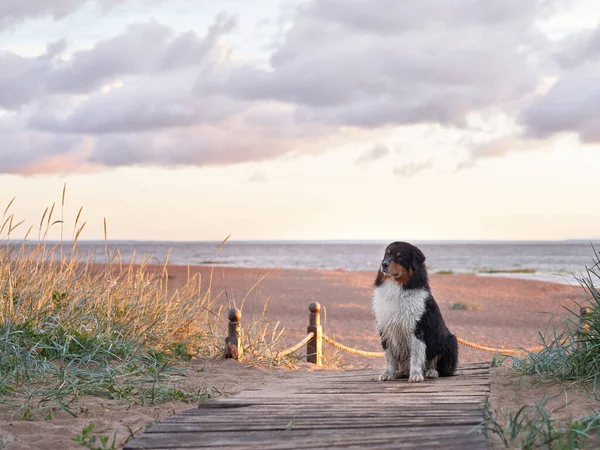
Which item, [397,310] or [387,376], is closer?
[397,310]

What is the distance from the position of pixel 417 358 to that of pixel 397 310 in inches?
17.7

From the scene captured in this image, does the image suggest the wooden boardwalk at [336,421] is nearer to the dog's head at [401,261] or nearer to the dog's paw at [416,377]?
the dog's paw at [416,377]

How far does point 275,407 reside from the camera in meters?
4.32

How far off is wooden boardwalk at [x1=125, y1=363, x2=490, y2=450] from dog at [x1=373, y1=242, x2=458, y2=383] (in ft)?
1.74

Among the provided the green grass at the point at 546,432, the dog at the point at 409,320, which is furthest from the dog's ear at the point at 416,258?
the green grass at the point at 546,432

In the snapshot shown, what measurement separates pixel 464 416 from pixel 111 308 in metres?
4.59

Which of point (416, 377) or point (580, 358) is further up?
point (580, 358)

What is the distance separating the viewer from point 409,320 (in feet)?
17.9

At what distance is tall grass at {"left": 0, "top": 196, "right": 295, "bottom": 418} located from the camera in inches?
214

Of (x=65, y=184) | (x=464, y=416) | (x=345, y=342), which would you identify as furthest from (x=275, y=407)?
(x=345, y=342)

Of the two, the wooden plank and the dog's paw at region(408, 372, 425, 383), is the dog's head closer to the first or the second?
the dog's paw at region(408, 372, 425, 383)

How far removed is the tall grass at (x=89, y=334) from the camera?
5426 millimetres

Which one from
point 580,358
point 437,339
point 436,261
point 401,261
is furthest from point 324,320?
point 436,261

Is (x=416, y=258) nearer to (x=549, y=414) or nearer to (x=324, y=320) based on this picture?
(x=549, y=414)
